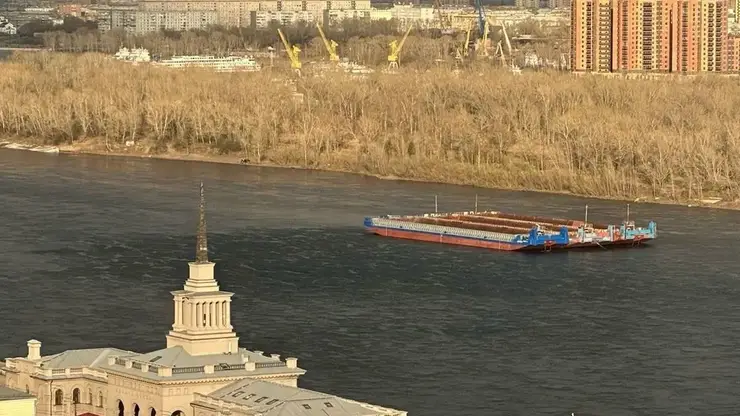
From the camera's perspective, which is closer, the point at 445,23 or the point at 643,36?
the point at 643,36

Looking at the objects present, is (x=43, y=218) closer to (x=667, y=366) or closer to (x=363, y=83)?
(x=667, y=366)

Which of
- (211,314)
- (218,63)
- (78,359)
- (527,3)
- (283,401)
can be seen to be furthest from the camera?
(527,3)

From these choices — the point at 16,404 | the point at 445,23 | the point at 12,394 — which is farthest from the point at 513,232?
the point at 445,23

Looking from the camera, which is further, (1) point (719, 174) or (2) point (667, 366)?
(1) point (719, 174)

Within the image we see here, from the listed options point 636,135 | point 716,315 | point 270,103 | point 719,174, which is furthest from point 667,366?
point 270,103

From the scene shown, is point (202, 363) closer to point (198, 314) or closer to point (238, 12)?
point (198, 314)

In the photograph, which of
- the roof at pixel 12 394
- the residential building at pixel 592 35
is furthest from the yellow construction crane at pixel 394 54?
the roof at pixel 12 394
